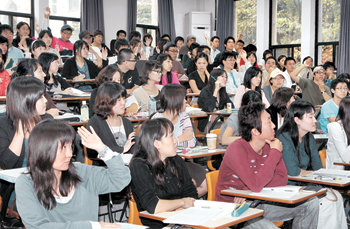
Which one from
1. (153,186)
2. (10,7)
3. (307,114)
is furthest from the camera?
(10,7)

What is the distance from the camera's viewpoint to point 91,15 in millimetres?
12438

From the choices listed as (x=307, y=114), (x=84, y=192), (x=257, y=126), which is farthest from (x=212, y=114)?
(x=84, y=192)

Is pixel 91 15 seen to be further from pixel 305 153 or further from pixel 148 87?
pixel 305 153

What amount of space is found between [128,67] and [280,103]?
2697mm

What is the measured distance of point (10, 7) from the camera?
11.3 metres

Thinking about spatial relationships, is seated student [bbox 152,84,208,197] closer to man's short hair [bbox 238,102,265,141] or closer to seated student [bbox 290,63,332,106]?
man's short hair [bbox 238,102,265,141]

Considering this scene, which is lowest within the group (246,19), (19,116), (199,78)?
(19,116)

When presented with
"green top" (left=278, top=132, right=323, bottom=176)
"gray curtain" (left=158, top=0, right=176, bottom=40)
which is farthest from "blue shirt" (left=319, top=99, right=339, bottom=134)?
"gray curtain" (left=158, top=0, right=176, bottom=40)

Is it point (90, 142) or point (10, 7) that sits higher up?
point (10, 7)

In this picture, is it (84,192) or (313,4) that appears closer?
(84,192)

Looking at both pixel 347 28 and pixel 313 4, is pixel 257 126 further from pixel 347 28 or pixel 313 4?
pixel 313 4

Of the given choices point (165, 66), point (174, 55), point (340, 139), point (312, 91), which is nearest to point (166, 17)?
point (174, 55)

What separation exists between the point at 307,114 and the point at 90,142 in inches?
87.0

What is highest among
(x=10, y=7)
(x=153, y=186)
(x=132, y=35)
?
(x=10, y=7)
